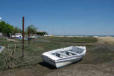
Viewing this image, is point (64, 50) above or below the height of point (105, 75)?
above

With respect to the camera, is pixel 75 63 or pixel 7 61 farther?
pixel 75 63

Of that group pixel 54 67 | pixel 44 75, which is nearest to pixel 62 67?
pixel 54 67

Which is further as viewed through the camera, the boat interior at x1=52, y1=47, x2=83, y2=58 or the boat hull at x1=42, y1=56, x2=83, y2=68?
the boat interior at x1=52, y1=47, x2=83, y2=58

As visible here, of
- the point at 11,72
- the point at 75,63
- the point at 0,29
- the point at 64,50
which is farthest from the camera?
the point at 0,29

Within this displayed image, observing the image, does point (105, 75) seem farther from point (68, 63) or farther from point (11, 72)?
Answer: point (11, 72)

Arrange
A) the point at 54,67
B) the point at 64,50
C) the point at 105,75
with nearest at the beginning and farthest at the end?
the point at 105,75, the point at 54,67, the point at 64,50

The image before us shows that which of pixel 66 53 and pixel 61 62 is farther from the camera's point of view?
pixel 66 53

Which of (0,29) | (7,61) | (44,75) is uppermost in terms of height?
(0,29)

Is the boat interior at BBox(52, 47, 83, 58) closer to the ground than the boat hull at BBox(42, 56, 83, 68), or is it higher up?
higher up

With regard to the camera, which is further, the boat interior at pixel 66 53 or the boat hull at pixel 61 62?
the boat interior at pixel 66 53

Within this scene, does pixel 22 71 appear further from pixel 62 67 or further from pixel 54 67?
pixel 62 67

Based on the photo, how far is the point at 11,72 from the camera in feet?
23.0

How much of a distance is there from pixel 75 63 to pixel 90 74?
2777 millimetres

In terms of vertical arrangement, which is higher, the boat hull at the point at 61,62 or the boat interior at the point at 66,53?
the boat interior at the point at 66,53
